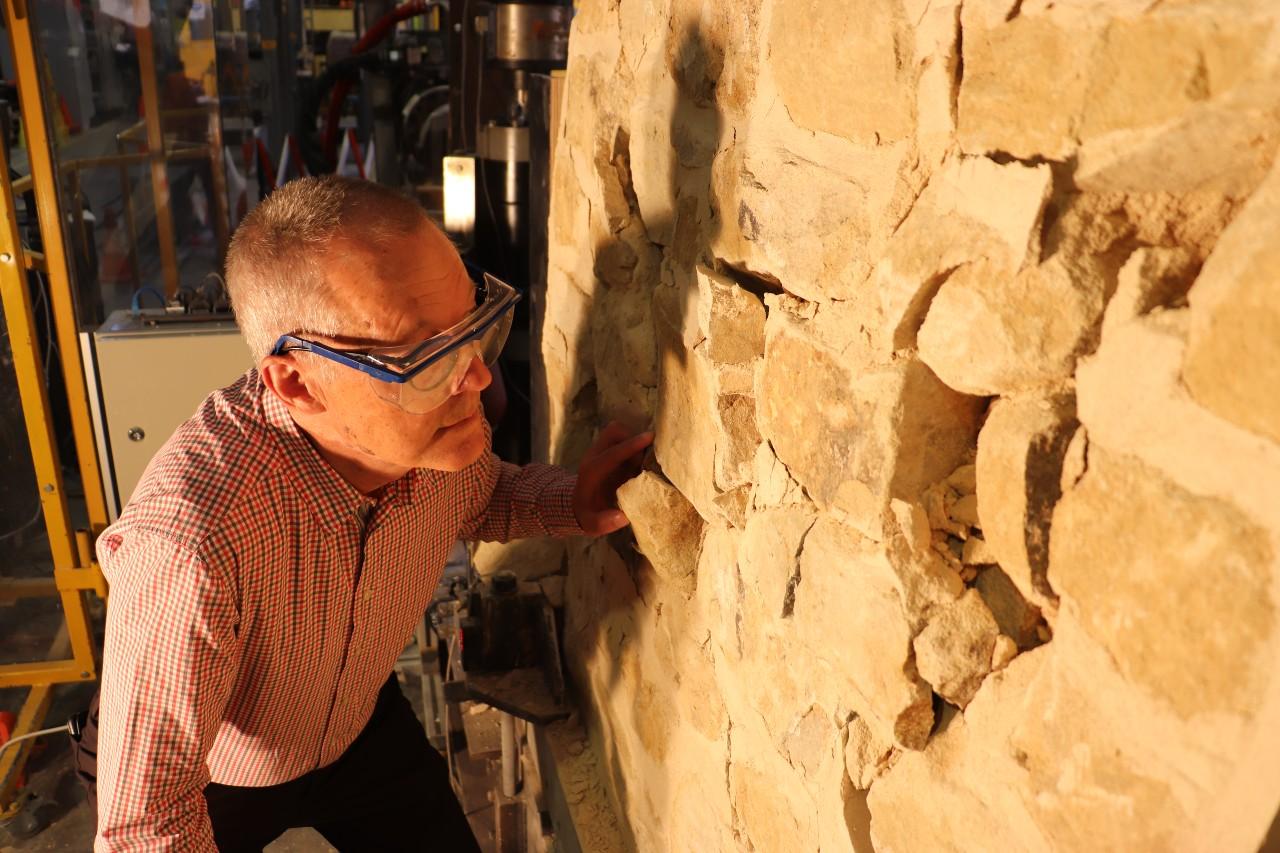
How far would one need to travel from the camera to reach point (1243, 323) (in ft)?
1.76

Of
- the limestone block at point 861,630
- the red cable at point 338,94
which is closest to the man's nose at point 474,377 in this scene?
the limestone block at point 861,630

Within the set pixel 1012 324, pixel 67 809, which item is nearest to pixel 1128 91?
pixel 1012 324

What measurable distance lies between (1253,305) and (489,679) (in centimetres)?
163

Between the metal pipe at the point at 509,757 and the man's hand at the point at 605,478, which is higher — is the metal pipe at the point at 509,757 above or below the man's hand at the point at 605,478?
below

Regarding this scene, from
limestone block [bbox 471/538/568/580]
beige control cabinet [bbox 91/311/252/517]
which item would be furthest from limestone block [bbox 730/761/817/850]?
beige control cabinet [bbox 91/311/252/517]

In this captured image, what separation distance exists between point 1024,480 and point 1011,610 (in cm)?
12

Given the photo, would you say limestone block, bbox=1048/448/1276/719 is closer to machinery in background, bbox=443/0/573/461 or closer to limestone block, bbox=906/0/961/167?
limestone block, bbox=906/0/961/167

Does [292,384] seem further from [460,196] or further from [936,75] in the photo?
[460,196]

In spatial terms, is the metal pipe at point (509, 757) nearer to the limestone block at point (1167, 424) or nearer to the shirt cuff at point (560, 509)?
the shirt cuff at point (560, 509)

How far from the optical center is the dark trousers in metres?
1.69

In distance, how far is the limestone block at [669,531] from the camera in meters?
1.35

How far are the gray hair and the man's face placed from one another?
0.06 feet

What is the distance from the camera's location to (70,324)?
2611mm

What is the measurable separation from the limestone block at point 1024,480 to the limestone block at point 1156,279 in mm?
88
